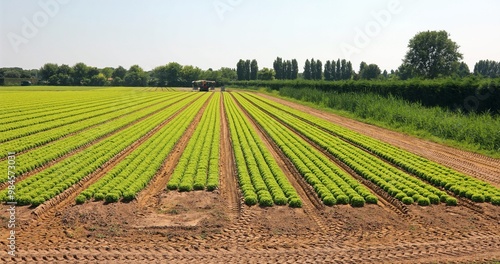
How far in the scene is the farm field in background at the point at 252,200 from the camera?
889 cm

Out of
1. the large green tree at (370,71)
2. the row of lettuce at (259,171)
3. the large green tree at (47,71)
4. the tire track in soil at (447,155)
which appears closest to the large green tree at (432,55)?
the large green tree at (370,71)

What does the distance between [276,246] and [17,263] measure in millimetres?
5967

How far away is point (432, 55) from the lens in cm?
8169

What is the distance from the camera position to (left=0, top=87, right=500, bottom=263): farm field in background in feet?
29.2

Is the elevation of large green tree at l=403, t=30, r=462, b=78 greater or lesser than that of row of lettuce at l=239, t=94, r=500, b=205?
greater

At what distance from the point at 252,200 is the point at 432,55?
8433 centimetres

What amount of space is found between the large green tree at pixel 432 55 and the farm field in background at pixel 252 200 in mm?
69077

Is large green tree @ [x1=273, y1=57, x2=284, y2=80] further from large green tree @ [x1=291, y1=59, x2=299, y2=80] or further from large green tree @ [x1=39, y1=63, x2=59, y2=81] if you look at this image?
large green tree @ [x1=39, y1=63, x2=59, y2=81]

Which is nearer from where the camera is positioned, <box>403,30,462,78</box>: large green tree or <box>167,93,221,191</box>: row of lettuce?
<box>167,93,221,191</box>: row of lettuce

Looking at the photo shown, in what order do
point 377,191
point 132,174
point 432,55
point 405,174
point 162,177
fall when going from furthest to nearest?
1. point 432,55
2. point 405,174
3. point 162,177
4. point 132,174
5. point 377,191

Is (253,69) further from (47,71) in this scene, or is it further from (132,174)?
(132,174)

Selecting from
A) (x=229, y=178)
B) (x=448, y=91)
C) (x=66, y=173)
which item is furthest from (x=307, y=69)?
(x=66, y=173)

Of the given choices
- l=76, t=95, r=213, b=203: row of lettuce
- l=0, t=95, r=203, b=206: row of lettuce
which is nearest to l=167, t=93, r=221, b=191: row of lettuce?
l=76, t=95, r=213, b=203: row of lettuce

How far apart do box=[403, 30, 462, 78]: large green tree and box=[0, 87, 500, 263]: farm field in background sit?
6908cm
